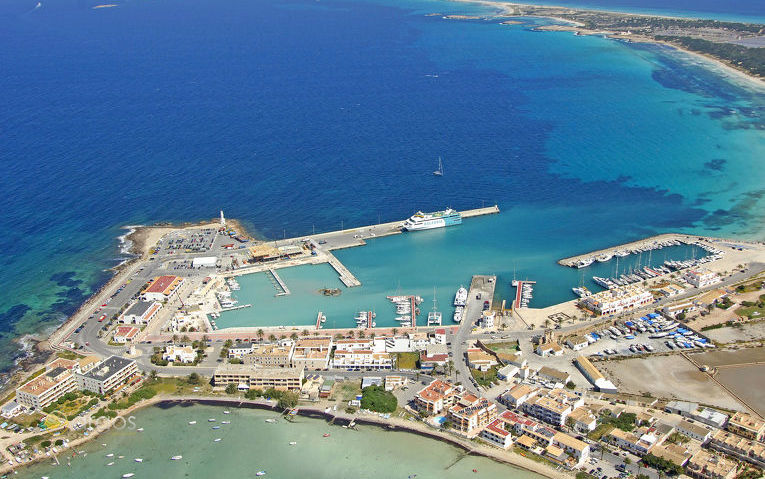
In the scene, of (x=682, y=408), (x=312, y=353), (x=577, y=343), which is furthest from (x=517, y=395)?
(x=312, y=353)

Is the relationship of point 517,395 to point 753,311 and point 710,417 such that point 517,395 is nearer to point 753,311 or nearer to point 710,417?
point 710,417

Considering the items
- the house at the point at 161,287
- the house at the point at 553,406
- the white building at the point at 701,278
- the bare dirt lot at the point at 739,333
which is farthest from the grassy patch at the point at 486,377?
the house at the point at 161,287

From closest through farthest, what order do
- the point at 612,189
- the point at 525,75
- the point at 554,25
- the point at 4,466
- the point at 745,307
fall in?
the point at 4,466 → the point at 745,307 → the point at 612,189 → the point at 525,75 → the point at 554,25

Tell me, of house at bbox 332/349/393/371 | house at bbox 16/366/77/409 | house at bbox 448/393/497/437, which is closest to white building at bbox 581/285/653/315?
house at bbox 448/393/497/437

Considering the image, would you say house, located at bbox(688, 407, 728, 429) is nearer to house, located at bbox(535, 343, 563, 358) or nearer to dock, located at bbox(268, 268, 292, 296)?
house, located at bbox(535, 343, 563, 358)

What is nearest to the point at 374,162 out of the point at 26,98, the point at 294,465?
the point at 294,465

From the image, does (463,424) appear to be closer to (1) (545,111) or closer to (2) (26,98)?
(1) (545,111)
